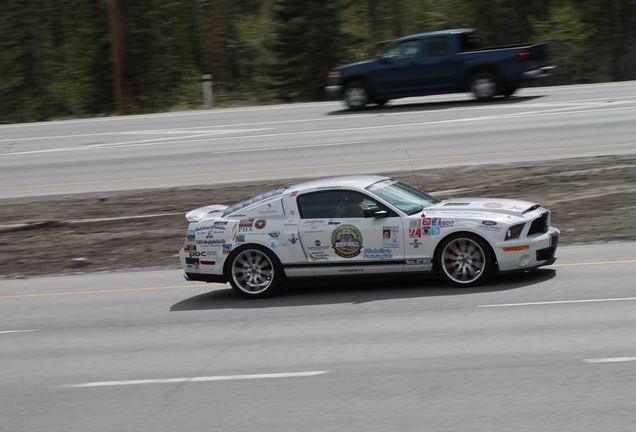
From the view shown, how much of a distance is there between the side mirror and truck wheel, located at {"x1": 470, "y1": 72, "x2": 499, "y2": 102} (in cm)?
1483

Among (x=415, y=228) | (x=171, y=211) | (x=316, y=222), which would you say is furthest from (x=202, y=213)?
(x=171, y=211)

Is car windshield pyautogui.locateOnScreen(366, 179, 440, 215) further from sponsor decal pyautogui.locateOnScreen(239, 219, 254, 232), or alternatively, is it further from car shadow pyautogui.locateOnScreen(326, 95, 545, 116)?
car shadow pyautogui.locateOnScreen(326, 95, 545, 116)

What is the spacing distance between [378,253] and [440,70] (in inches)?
600

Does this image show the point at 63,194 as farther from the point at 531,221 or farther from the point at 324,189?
the point at 531,221

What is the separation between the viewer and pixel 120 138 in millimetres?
25547

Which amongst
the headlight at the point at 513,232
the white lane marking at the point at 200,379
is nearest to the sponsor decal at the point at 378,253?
the headlight at the point at 513,232

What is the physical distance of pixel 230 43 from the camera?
4888cm

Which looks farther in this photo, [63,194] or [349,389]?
[63,194]

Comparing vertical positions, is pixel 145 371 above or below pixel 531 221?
below

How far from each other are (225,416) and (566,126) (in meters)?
15.7

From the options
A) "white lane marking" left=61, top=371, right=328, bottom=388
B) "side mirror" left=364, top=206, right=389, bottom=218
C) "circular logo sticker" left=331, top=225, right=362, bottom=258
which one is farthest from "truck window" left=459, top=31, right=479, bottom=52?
Answer: "white lane marking" left=61, top=371, right=328, bottom=388

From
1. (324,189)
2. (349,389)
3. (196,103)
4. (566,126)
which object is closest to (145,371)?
(349,389)

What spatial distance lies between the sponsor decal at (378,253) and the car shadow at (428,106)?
14.6 meters

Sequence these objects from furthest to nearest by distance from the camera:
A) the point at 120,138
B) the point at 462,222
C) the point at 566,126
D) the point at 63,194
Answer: the point at 120,138 < the point at 566,126 < the point at 63,194 < the point at 462,222
